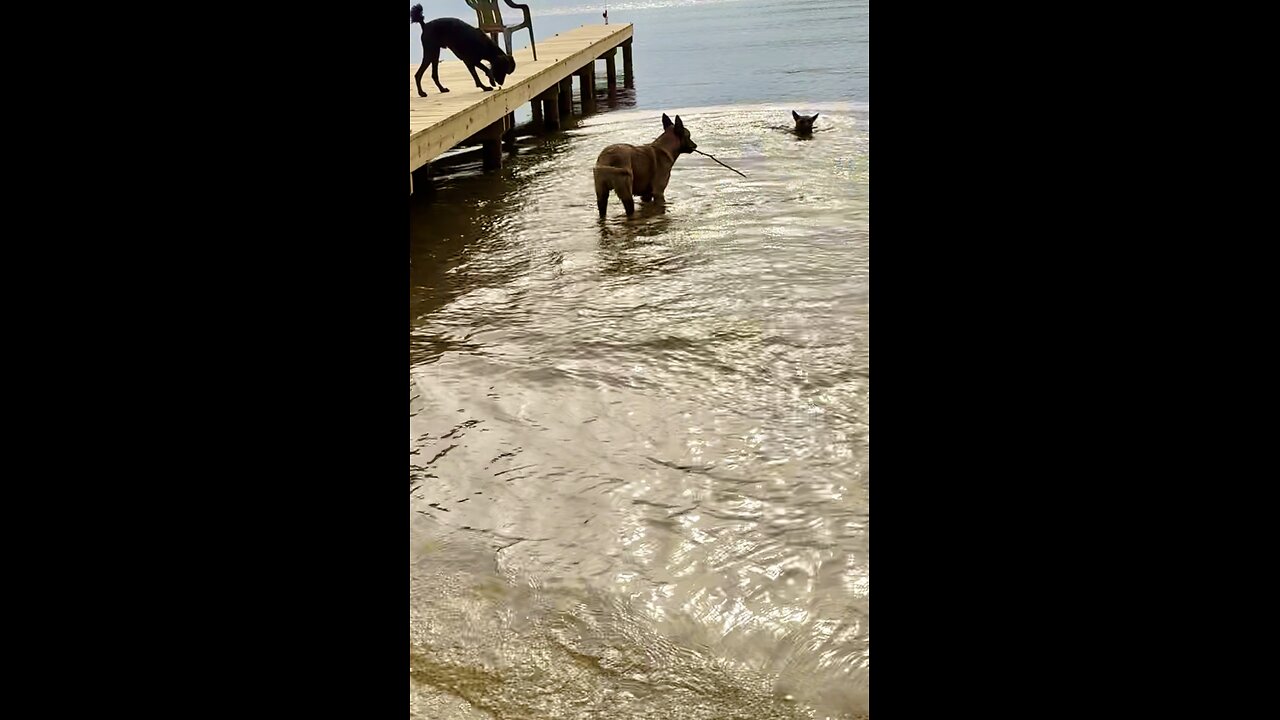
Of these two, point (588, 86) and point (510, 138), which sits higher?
point (588, 86)

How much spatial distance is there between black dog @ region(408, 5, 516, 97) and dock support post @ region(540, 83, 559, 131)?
3.66 metres

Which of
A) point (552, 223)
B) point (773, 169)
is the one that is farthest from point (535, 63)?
point (552, 223)

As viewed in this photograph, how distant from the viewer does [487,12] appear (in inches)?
422

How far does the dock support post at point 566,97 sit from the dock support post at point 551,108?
1.13 meters

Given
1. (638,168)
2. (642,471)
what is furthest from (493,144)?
(642,471)

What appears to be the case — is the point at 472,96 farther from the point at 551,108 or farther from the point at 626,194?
the point at 551,108

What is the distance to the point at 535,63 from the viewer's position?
38.7ft

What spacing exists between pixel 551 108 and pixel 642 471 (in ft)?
33.6

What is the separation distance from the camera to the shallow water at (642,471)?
260 centimetres

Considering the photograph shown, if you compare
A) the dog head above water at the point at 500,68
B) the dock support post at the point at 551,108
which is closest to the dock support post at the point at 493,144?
the dog head above water at the point at 500,68

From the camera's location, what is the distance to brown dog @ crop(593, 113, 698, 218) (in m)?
7.43
